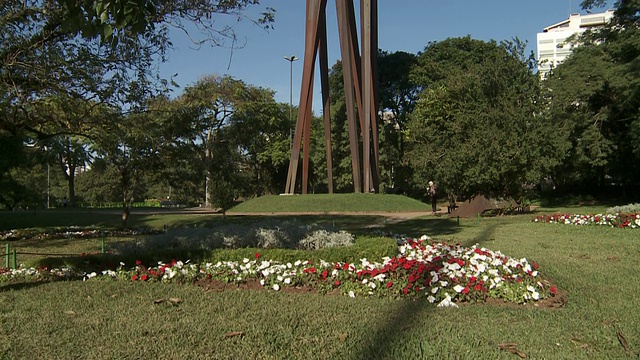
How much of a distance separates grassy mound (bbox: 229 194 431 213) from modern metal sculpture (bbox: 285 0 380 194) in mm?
2816

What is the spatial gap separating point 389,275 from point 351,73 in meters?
24.1

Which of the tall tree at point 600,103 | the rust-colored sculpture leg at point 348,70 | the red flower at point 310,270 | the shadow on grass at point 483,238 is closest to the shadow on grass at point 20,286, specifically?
the red flower at point 310,270

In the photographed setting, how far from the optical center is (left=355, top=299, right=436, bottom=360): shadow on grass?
3.73 m

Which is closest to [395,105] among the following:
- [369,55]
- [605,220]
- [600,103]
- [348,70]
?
[369,55]

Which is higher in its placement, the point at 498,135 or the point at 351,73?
the point at 351,73

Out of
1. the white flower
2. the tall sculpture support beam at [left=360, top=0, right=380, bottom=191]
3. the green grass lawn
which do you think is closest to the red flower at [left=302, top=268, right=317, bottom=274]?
the green grass lawn

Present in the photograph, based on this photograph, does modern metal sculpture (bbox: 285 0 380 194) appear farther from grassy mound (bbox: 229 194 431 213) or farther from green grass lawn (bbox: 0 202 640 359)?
green grass lawn (bbox: 0 202 640 359)

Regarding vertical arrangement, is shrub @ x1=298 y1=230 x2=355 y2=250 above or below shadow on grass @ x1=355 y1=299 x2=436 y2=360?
above

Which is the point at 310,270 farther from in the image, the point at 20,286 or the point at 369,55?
the point at 369,55

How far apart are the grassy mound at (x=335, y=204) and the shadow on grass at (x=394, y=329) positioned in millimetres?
18443

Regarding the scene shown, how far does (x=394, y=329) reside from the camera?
4309mm

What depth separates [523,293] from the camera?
5.28 meters

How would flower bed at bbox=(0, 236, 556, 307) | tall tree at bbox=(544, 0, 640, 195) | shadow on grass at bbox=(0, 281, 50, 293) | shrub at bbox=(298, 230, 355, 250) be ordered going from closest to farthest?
flower bed at bbox=(0, 236, 556, 307) < shadow on grass at bbox=(0, 281, 50, 293) < shrub at bbox=(298, 230, 355, 250) < tall tree at bbox=(544, 0, 640, 195)

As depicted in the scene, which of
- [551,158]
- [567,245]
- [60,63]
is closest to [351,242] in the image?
[567,245]
